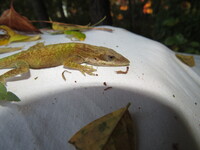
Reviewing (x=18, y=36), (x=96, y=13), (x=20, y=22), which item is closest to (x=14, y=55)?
(x=18, y=36)

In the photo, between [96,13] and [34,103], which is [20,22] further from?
[96,13]

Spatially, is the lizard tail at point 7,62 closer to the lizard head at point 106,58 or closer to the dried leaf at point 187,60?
the lizard head at point 106,58

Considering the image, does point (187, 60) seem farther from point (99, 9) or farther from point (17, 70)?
point (99, 9)

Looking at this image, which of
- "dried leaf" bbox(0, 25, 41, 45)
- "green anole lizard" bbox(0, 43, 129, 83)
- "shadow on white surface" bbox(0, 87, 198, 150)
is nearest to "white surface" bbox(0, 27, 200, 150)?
"shadow on white surface" bbox(0, 87, 198, 150)

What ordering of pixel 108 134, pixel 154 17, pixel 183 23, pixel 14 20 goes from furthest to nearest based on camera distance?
pixel 154 17, pixel 183 23, pixel 14 20, pixel 108 134

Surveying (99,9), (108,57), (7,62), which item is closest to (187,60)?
(108,57)

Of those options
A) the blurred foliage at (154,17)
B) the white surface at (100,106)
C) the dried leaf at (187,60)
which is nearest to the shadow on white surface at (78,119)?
the white surface at (100,106)
